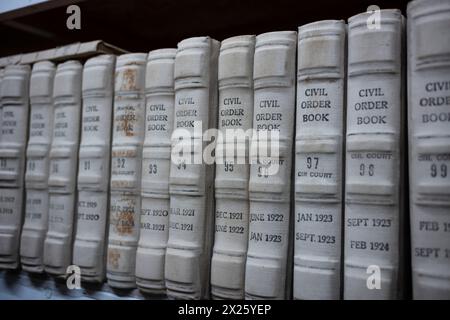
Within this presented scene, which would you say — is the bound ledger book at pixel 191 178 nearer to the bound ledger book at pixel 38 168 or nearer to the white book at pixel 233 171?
the white book at pixel 233 171

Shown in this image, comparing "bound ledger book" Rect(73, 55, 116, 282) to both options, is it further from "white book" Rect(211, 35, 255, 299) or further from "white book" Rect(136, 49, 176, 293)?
"white book" Rect(211, 35, 255, 299)

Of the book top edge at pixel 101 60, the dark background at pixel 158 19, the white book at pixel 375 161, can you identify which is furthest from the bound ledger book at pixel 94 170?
the white book at pixel 375 161

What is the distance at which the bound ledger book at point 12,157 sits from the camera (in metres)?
0.84

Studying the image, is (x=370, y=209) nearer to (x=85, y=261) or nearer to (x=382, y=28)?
(x=382, y=28)

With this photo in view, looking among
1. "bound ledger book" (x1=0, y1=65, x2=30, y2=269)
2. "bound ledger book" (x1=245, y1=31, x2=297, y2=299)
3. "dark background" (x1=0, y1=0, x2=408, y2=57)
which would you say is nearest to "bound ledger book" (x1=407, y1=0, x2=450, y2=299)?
"bound ledger book" (x1=245, y1=31, x2=297, y2=299)

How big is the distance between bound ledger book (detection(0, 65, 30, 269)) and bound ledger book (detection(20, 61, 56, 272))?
0.9 inches

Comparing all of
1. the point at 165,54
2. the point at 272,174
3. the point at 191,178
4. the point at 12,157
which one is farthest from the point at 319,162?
the point at 12,157

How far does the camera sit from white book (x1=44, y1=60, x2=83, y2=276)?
78 cm

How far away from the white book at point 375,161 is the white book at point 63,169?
1.63ft

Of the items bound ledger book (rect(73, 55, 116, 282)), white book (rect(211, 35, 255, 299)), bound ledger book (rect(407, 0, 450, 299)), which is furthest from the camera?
bound ledger book (rect(73, 55, 116, 282))

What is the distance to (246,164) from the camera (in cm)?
66

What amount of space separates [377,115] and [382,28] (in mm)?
121

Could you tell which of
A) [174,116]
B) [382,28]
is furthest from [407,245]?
[174,116]

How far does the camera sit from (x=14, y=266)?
842mm
